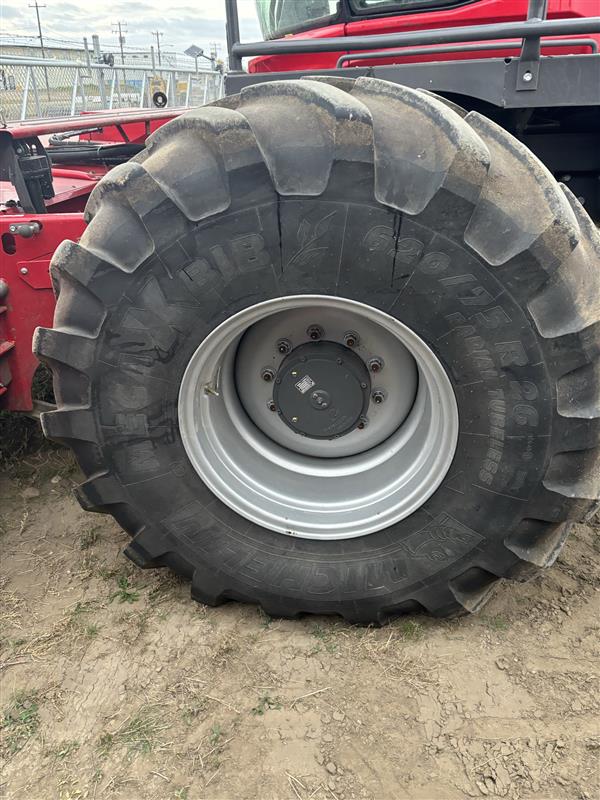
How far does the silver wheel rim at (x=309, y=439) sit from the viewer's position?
2137 mm

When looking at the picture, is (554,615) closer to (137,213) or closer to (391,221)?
(391,221)

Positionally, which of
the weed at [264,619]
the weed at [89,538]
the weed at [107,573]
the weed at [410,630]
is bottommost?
the weed at [89,538]

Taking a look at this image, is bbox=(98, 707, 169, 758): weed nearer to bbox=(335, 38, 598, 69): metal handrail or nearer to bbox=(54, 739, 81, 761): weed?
bbox=(54, 739, 81, 761): weed

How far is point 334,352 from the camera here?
224cm

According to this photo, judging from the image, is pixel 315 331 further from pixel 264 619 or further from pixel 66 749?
pixel 66 749

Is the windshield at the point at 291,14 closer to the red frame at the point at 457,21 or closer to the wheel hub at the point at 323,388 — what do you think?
the red frame at the point at 457,21

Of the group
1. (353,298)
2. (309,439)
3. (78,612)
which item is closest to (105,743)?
(78,612)

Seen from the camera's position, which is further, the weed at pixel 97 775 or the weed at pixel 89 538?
the weed at pixel 89 538

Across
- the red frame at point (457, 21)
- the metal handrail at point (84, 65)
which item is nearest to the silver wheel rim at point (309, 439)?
the red frame at point (457, 21)

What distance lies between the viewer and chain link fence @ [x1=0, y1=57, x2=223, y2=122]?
11.3 m

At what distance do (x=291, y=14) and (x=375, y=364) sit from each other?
2.09 meters

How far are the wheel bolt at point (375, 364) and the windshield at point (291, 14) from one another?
5.92 feet

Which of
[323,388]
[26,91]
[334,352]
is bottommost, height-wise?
[323,388]

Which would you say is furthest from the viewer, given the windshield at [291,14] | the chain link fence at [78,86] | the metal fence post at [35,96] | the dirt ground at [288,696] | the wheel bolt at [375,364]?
the metal fence post at [35,96]
